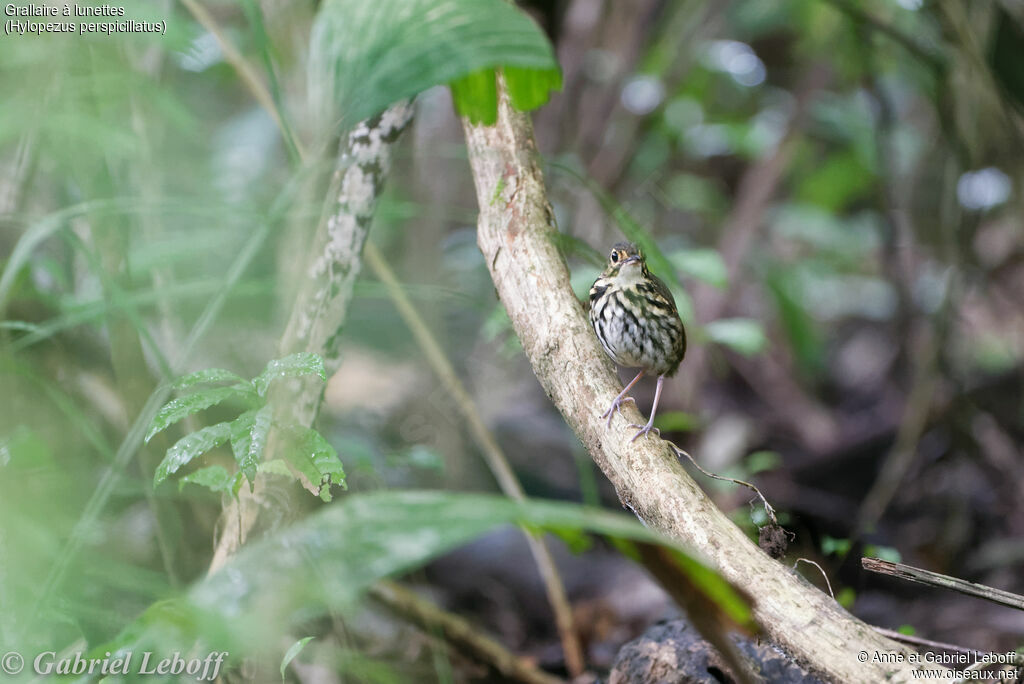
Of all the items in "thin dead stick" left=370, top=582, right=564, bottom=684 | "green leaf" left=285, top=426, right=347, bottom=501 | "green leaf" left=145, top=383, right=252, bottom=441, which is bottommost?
"thin dead stick" left=370, top=582, right=564, bottom=684

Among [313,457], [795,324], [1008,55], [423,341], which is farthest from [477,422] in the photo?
[795,324]

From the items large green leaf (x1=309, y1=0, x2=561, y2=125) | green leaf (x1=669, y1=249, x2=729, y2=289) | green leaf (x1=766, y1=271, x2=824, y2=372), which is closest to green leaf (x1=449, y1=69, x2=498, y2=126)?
large green leaf (x1=309, y1=0, x2=561, y2=125)

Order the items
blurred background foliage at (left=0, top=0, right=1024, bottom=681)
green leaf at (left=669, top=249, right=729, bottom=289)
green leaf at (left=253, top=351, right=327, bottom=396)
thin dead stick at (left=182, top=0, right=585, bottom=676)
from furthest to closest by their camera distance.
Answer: green leaf at (left=669, top=249, right=729, bottom=289)
thin dead stick at (left=182, top=0, right=585, bottom=676)
blurred background foliage at (left=0, top=0, right=1024, bottom=681)
green leaf at (left=253, top=351, right=327, bottom=396)

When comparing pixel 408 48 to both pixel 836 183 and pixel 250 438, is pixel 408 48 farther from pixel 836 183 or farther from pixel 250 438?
pixel 836 183

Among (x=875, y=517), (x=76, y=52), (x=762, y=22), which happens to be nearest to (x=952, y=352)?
(x=875, y=517)

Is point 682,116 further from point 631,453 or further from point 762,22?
point 631,453

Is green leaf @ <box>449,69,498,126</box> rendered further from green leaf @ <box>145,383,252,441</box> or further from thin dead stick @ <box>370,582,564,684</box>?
thin dead stick @ <box>370,582,564,684</box>
